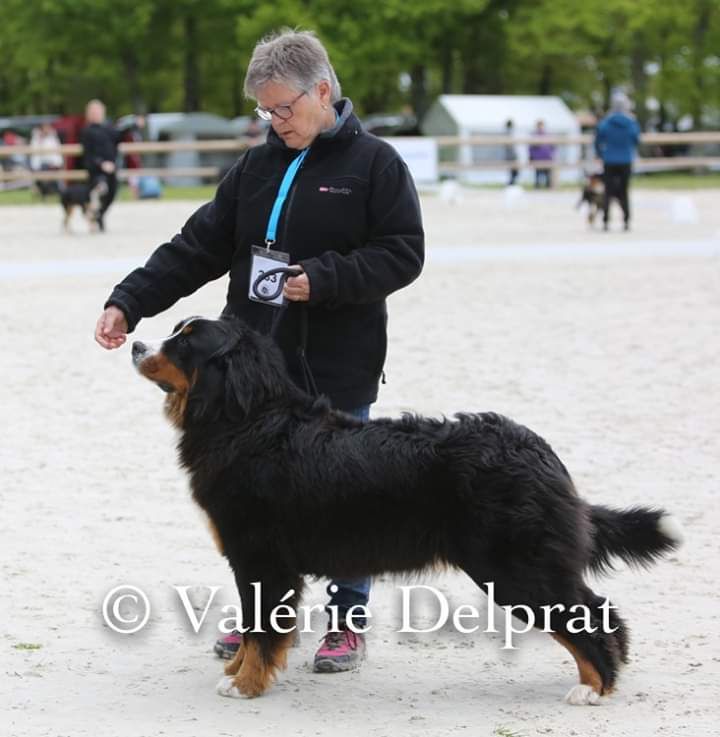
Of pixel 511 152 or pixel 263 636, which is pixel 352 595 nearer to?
pixel 263 636

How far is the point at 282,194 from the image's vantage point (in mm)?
4781

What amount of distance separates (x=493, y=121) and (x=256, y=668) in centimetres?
3989

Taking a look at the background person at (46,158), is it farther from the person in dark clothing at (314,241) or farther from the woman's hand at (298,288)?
the woman's hand at (298,288)

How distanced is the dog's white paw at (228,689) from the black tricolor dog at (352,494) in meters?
0.01

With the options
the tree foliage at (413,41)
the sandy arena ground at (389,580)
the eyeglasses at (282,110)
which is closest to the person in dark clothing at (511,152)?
the tree foliage at (413,41)

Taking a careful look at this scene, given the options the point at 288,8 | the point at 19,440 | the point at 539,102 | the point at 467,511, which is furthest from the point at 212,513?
the point at 288,8

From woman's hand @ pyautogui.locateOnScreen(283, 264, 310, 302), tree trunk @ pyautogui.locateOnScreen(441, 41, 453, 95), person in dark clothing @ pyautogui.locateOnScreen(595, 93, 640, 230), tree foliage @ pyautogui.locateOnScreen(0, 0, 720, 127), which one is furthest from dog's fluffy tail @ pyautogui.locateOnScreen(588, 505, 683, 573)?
tree trunk @ pyautogui.locateOnScreen(441, 41, 453, 95)

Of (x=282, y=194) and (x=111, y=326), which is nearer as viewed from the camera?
(x=282, y=194)

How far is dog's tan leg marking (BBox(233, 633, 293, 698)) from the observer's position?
4.54 m

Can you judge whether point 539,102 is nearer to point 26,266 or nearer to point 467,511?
point 26,266

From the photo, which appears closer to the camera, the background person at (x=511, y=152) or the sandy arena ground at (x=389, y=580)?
the sandy arena ground at (x=389, y=580)

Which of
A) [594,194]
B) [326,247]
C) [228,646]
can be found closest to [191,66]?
[594,194]

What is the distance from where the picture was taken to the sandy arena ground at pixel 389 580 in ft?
14.5

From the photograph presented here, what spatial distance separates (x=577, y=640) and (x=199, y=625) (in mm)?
1594
